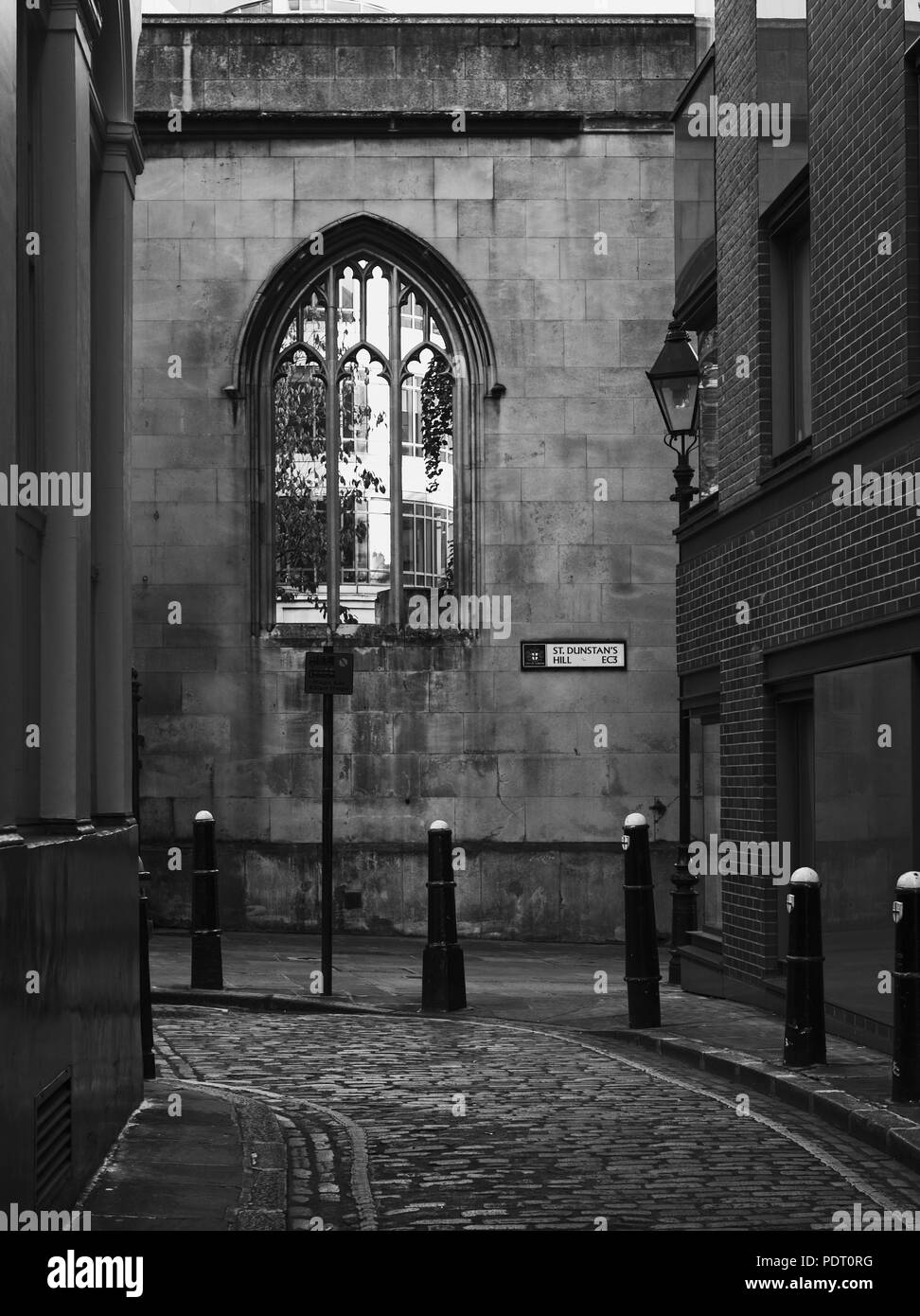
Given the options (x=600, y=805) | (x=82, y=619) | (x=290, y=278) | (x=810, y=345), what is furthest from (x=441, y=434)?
(x=82, y=619)

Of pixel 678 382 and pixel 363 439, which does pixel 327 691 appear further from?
pixel 363 439

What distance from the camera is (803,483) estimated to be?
12250 millimetres

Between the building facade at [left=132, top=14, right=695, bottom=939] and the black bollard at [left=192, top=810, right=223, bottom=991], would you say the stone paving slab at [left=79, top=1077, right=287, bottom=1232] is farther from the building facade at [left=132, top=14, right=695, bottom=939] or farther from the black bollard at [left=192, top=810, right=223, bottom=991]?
the building facade at [left=132, top=14, right=695, bottom=939]

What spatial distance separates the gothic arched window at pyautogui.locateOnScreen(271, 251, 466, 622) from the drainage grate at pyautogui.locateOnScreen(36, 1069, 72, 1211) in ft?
48.2

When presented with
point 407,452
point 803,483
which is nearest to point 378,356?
point 407,452

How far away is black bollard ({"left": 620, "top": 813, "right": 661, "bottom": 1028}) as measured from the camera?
1160 cm

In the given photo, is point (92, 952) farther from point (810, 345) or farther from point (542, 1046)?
Answer: point (810, 345)

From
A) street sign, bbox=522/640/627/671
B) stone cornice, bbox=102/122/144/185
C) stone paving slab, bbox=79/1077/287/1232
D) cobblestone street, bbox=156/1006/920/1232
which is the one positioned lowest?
cobblestone street, bbox=156/1006/920/1232

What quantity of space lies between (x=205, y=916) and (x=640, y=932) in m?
3.96

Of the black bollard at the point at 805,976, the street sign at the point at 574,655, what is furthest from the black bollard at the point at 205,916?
the street sign at the point at 574,655

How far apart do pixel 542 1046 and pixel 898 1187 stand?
464cm

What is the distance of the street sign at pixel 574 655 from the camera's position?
20188mm

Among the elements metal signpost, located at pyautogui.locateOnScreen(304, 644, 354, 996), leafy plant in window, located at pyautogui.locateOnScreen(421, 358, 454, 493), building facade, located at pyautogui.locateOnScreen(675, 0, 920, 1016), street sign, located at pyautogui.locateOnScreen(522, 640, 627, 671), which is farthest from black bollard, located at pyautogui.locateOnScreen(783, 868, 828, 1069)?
leafy plant in window, located at pyautogui.locateOnScreen(421, 358, 454, 493)
